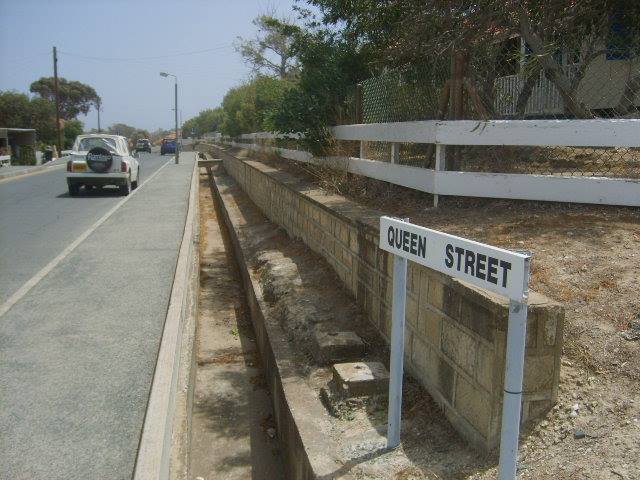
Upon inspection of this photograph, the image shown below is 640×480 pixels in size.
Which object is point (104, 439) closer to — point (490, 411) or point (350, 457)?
point (350, 457)

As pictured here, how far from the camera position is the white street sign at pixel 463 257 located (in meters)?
2.25

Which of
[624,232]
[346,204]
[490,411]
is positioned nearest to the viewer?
[490,411]

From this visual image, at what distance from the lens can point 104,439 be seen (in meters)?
3.89

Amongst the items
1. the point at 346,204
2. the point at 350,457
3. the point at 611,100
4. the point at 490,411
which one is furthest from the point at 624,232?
the point at 611,100

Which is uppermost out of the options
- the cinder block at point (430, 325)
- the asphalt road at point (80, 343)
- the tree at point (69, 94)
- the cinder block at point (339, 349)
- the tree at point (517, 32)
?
the tree at point (69, 94)

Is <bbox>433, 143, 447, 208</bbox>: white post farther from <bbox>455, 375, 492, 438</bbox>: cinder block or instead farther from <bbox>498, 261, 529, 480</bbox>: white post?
<bbox>498, 261, 529, 480</bbox>: white post

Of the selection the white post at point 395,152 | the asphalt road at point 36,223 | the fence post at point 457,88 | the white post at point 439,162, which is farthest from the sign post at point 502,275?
the asphalt road at point 36,223

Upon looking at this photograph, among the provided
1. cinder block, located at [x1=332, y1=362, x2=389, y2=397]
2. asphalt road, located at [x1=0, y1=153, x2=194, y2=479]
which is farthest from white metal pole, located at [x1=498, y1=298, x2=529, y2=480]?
asphalt road, located at [x1=0, y1=153, x2=194, y2=479]

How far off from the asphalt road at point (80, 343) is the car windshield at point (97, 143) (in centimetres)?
702

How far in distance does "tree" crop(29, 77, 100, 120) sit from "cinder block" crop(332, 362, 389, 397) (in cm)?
9847

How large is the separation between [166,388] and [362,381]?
1414 millimetres

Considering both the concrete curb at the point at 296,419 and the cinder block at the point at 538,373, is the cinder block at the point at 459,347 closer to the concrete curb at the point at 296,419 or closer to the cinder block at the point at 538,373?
the cinder block at the point at 538,373

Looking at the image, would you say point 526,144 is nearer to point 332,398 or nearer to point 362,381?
point 362,381

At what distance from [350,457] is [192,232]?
878cm
